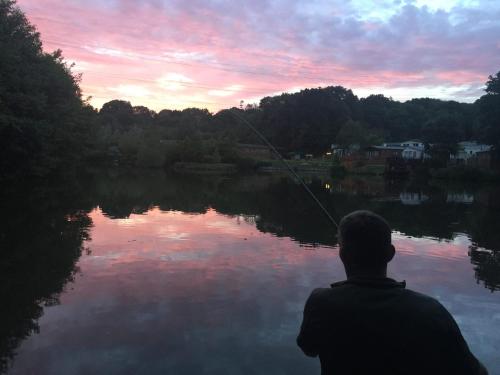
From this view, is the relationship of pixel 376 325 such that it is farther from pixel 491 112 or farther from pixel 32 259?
pixel 491 112

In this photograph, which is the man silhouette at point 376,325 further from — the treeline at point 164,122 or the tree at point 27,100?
the tree at point 27,100

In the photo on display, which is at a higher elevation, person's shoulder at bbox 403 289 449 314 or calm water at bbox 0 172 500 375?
person's shoulder at bbox 403 289 449 314

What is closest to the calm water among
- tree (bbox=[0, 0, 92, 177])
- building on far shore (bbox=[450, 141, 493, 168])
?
tree (bbox=[0, 0, 92, 177])

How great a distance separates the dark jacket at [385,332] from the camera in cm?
206

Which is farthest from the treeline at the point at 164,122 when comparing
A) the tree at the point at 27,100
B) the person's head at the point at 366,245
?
the person's head at the point at 366,245

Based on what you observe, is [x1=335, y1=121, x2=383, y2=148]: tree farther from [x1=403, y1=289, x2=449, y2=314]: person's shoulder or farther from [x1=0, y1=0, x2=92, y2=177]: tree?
[x1=403, y1=289, x2=449, y2=314]: person's shoulder

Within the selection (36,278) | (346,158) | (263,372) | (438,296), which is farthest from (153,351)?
(346,158)

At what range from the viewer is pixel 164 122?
115 m

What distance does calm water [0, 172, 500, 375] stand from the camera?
6.05 metres

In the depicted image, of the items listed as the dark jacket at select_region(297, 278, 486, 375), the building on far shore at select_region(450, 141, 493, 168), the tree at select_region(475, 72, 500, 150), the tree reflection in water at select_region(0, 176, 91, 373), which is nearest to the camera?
the dark jacket at select_region(297, 278, 486, 375)

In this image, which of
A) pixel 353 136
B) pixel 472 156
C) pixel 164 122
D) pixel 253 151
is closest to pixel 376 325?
pixel 472 156

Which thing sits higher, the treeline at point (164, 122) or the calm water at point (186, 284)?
the treeline at point (164, 122)

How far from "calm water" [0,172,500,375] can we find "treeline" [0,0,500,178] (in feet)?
11.7

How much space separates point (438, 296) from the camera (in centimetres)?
938
